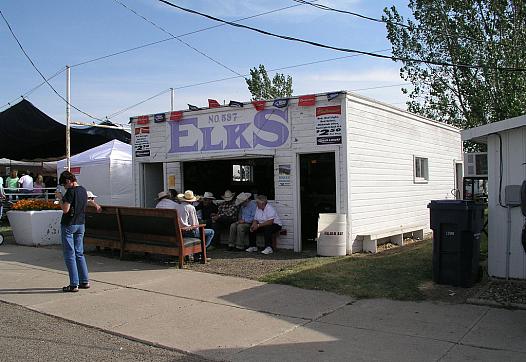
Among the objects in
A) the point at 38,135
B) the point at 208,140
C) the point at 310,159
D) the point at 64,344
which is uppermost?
the point at 38,135

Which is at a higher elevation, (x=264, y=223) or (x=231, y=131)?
(x=231, y=131)

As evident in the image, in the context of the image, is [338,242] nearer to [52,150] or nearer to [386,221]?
[386,221]

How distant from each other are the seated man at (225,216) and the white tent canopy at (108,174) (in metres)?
7.89

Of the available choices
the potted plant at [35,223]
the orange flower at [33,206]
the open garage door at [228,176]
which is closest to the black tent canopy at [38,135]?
the orange flower at [33,206]

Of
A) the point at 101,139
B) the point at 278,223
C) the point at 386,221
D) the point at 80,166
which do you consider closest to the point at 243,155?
the point at 278,223

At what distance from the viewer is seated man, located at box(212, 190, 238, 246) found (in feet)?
39.7

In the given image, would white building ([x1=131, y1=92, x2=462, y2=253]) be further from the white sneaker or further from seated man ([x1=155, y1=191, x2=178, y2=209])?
seated man ([x1=155, y1=191, x2=178, y2=209])

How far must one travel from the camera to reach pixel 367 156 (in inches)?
462

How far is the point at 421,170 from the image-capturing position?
1498cm

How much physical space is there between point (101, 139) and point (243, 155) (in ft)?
43.1

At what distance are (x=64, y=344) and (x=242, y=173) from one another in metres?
9.14

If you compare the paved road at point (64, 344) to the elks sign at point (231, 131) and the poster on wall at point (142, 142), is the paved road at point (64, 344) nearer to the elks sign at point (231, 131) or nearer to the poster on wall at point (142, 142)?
the elks sign at point (231, 131)

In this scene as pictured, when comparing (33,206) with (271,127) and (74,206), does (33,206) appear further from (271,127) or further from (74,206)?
(271,127)

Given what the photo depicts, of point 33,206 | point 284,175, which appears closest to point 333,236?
point 284,175
